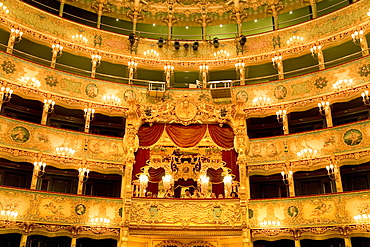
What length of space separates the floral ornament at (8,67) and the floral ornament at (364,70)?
54.9 ft

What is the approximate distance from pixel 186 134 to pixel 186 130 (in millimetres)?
205

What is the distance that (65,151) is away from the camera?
1619cm

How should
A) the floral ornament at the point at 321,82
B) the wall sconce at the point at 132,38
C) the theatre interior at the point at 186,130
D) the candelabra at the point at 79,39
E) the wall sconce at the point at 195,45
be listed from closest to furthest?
the theatre interior at the point at 186,130
the floral ornament at the point at 321,82
the candelabra at the point at 79,39
the wall sconce at the point at 132,38
the wall sconce at the point at 195,45

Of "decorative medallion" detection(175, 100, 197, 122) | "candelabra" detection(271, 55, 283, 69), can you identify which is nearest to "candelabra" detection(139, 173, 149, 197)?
"decorative medallion" detection(175, 100, 197, 122)

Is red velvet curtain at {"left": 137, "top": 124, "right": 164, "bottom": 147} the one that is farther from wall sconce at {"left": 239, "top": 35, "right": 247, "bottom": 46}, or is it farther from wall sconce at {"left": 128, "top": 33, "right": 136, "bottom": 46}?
wall sconce at {"left": 239, "top": 35, "right": 247, "bottom": 46}

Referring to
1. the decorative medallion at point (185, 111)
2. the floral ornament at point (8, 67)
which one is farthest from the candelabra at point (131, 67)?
the floral ornament at point (8, 67)

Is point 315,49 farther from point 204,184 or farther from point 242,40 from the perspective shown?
point 204,184

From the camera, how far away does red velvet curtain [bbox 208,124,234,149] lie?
15.8 metres

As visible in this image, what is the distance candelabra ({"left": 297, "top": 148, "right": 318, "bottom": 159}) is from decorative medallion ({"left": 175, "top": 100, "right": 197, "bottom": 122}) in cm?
540

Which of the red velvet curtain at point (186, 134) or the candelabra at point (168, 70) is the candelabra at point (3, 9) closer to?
the candelabra at point (168, 70)

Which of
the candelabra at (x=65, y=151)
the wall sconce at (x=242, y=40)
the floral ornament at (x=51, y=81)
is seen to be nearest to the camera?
the candelabra at (x=65, y=151)

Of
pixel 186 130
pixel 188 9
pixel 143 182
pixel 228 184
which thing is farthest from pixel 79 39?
pixel 228 184

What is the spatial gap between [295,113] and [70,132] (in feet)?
40.9

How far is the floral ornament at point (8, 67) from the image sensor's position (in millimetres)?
16109
